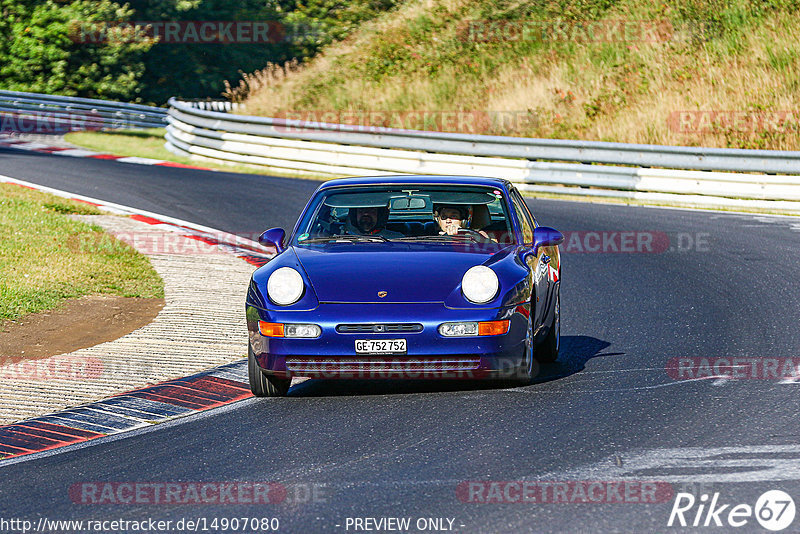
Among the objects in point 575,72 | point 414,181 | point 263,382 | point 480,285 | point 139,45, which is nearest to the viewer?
point 480,285

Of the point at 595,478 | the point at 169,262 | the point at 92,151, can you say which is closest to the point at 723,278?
the point at 169,262

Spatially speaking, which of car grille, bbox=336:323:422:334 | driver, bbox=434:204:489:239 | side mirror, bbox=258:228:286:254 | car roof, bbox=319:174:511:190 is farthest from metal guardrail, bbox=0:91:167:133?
car grille, bbox=336:323:422:334

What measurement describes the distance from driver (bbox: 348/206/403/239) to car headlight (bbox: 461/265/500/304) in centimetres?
120

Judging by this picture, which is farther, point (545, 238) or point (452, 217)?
point (452, 217)

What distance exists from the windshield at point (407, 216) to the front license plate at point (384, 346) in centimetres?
128

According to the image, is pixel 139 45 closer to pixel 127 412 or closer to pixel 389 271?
pixel 127 412

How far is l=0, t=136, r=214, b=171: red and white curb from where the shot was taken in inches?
1006

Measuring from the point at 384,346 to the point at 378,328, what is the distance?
0.12 meters

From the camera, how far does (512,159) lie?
72.8ft

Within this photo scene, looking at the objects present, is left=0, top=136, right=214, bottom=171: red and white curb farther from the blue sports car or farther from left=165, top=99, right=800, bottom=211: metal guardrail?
the blue sports car

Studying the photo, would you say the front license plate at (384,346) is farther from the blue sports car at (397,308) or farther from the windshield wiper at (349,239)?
the windshield wiper at (349,239)

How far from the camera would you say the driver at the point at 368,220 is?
27.9 feet

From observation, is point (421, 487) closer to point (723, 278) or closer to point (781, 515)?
point (781, 515)

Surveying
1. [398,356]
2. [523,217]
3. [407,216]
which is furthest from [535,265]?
[398,356]
